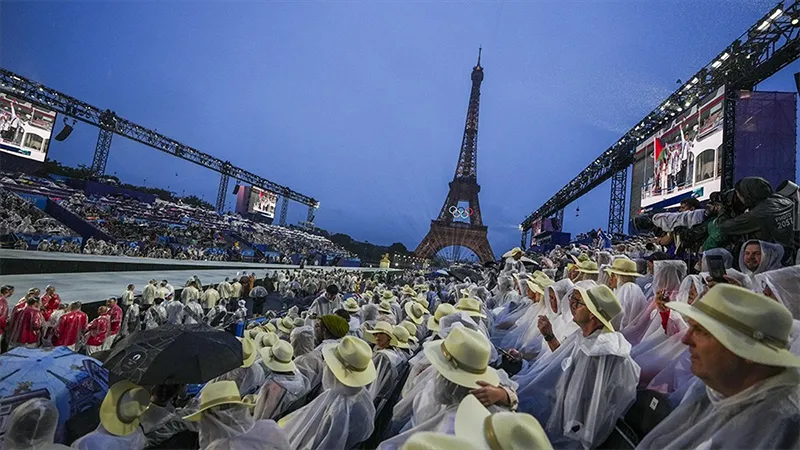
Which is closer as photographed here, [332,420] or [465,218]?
[332,420]

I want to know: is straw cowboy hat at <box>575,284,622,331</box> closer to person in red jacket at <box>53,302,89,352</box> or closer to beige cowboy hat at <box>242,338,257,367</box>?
beige cowboy hat at <box>242,338,257,367</box>

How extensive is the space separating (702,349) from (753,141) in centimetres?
1590

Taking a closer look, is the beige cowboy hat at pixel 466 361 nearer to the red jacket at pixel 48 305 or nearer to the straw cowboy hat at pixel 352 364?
the straw cowboy hat at pixel 352 364

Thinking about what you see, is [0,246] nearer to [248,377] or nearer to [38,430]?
[248,377]

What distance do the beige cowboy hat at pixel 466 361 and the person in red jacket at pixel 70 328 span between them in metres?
8.21

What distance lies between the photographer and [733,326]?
1348 mm

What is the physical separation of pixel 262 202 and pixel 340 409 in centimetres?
5805

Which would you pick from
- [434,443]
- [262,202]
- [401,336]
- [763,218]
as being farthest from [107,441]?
[262,202]

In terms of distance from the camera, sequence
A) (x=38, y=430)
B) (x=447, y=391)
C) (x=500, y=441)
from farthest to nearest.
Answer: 1. (x=447, y=391)
2. (x=38, y=430)
3. (x=500, y=441)

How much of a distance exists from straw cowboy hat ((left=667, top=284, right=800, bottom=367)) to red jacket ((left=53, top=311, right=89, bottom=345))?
31.0 ft

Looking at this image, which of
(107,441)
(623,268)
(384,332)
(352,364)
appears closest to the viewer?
(107,441)

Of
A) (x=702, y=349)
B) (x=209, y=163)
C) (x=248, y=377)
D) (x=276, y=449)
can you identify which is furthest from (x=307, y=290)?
(x=209, y=163)

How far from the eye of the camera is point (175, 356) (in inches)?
122

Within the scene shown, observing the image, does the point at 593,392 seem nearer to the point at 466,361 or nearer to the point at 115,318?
the point at 466,361
